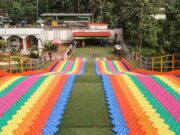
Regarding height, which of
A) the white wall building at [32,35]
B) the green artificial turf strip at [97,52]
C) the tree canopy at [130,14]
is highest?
the tree canopy at [130,14]

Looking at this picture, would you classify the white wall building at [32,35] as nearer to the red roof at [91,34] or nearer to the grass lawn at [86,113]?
the red roof at [91,34]

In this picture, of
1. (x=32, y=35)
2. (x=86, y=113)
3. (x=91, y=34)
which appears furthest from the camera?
(x=91, y=34)

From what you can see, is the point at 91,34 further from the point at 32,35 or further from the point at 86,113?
the point at 86,113

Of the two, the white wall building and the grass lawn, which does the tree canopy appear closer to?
the white wall building

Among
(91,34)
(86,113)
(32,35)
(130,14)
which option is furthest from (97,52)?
(86,113)

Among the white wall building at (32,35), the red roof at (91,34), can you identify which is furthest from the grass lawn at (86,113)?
the red roof at (91,34)

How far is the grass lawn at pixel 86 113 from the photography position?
810 cm

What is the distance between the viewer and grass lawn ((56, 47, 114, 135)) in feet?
26.6

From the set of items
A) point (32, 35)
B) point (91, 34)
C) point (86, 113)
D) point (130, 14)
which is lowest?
point (86, 113)

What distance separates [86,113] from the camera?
9.27 meters

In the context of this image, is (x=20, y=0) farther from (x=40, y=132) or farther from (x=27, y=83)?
(x=40, y=132)

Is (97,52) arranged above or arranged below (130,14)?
below

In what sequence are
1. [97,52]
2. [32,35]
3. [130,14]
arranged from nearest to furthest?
[97,52] → [130,14] → [32,35]

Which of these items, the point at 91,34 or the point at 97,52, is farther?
the point at 91,34
